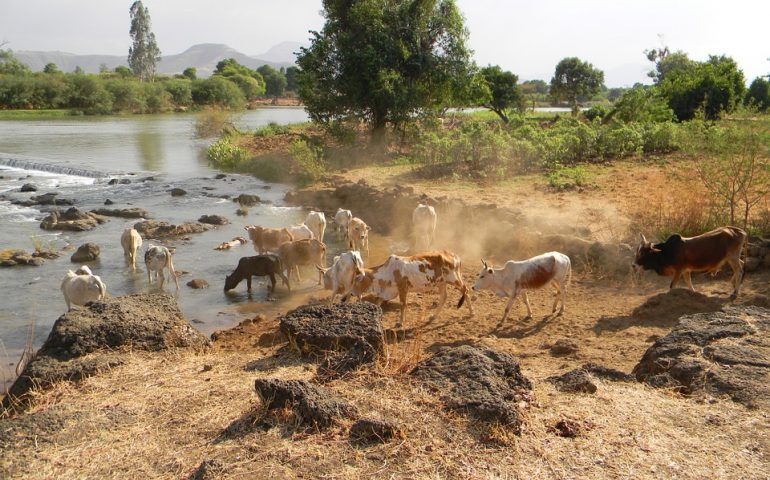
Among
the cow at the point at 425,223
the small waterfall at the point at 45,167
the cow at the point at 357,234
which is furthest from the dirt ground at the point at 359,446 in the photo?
the small waterfall at the point at 45,167

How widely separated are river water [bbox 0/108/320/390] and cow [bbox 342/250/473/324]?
286 centimetres

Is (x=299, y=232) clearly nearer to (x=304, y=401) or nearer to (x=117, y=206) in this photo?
(x=304, y=401)

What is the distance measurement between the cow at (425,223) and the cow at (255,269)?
4079mm

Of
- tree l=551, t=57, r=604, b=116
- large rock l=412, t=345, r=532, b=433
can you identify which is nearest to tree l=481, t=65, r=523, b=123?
tree l=551, t=57, r=604, b=116

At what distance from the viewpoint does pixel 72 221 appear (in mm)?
19844

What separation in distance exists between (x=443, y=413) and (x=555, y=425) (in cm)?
105

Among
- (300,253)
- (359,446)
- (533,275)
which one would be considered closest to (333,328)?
(359,446)

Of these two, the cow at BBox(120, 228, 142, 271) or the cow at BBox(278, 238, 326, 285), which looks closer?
the cow at BBox(278, 238, 326, 285)

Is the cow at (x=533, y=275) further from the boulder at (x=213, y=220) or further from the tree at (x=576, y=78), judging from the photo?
the tree at (x=576, y=78)

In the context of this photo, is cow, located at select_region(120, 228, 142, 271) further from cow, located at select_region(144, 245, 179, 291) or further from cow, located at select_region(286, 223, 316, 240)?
cow, located at select_region(286, 223, 316, 240)

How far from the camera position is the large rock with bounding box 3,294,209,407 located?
279 inches

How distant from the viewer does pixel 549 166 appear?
22125 millimetres

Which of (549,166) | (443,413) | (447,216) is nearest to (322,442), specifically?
(443,413)

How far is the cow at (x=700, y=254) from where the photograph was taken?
10422 millimetres
